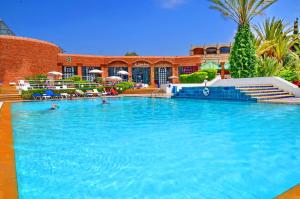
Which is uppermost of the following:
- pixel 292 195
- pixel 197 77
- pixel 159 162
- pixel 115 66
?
pixel 115 66

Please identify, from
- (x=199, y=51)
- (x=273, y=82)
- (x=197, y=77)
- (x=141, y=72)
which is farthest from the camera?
(x=199, y=51)

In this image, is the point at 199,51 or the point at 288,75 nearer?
the point at 288,75

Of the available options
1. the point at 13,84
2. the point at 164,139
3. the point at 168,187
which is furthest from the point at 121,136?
the point at 13,84

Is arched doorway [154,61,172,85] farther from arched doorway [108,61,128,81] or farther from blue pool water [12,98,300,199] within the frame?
blue pool water [12,98,300,199]

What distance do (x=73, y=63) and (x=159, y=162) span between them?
34.1m

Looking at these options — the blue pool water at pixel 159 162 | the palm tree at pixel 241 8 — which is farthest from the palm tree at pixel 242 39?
the blue pool water at pixel 159 162

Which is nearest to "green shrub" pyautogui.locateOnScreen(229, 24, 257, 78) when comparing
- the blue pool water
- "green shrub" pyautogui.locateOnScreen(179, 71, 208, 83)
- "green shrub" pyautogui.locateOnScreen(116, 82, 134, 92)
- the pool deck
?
"green shrub" pyautogui.locateOnScreen(179, 71, 208, 83)

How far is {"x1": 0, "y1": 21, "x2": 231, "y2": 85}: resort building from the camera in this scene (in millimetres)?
31375

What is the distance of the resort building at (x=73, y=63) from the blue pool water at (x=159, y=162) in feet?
83.8

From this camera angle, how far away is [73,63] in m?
36.6

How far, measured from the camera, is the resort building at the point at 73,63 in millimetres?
31375

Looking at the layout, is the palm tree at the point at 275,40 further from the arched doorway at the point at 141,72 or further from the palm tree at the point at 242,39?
the arched doorway at the point at 141,72

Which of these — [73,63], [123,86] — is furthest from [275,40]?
[73,63]

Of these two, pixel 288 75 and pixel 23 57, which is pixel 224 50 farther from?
pixel 23 57
